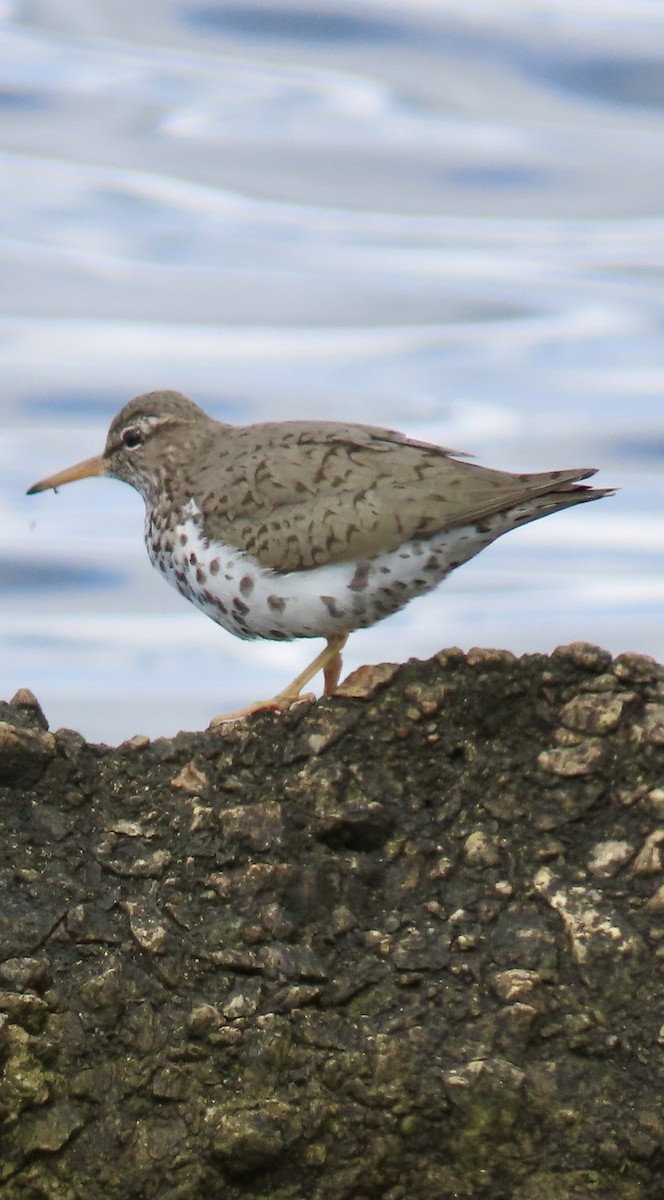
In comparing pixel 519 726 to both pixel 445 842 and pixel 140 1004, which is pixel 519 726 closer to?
pixel 445 842

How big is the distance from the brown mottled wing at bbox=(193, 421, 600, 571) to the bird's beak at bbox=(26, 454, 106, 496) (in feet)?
5.06

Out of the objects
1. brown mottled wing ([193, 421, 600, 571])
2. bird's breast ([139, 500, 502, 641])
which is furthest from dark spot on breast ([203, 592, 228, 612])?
brown mottled wing ([193, 421, 600, 571])

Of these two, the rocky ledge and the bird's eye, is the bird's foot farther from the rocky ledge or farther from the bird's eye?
the bird's eye

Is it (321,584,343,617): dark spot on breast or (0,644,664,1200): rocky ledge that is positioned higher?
(321,584,343,617): dark spot on breast

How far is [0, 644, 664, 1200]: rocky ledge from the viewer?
426cm

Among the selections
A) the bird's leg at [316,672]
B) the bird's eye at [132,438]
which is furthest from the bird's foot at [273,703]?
the bird's eye at [132,438]

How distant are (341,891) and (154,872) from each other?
0.56m

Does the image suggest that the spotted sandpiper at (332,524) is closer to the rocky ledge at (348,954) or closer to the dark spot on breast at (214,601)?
the dark spot on breast at (214,601)

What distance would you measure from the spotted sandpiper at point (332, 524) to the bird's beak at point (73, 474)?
1.32 metres

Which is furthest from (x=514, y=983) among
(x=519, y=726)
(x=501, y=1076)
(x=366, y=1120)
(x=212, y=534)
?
(x=212, y=534)

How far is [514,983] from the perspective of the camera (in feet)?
14.4

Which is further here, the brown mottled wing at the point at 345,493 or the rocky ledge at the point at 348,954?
the brown mottled wing at the point at 345,493

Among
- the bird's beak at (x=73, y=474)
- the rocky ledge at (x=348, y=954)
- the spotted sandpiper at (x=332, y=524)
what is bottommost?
the rocky ledge at (x=348, y=954)

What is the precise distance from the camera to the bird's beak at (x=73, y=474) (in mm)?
8375
